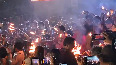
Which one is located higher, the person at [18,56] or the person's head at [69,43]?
the person's head at [69,43]

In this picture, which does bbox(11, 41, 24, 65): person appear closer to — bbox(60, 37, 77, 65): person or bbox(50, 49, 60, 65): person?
bbox(60, 37, 77, 65): person

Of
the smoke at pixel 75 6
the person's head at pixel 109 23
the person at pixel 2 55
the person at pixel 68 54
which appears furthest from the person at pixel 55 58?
the smoke at pixel 75 6

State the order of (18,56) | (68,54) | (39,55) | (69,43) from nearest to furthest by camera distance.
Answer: (39,55)
(68,54)
(69,43)
(18,56)

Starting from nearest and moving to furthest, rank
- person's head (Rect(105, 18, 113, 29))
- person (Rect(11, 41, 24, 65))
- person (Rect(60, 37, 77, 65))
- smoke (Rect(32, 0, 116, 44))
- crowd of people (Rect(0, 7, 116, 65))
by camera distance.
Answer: crowd of people (Rect(0, 7, 116, 65)), person (Rect(60, 37, 77, 65)), person (Rect(11, 41, 24, 65)), person's head (Rect(105, 18, 113, 29)), smoke (Rect(32, 0, 116, 44))

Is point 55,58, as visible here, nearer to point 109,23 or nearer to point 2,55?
point 2,55

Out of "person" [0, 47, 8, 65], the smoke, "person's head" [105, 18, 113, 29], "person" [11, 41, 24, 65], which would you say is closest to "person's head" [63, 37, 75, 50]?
"person" [11, 41, 24, 65]

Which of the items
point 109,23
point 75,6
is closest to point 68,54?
point 109,23

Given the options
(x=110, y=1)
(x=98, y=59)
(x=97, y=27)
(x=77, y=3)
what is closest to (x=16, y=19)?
(x=77, y=3)

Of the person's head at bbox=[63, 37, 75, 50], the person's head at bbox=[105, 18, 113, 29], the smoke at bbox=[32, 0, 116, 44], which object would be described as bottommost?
the person's head at bbox=[63, 37, 75, 50]

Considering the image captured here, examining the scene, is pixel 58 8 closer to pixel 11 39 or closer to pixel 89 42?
pixel 11 39

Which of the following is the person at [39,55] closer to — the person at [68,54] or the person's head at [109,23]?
the person at [68,54]

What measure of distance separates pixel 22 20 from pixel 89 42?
887cm

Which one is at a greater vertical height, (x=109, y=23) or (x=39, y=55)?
(x=109, y=23)

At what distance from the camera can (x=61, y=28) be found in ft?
21.4
